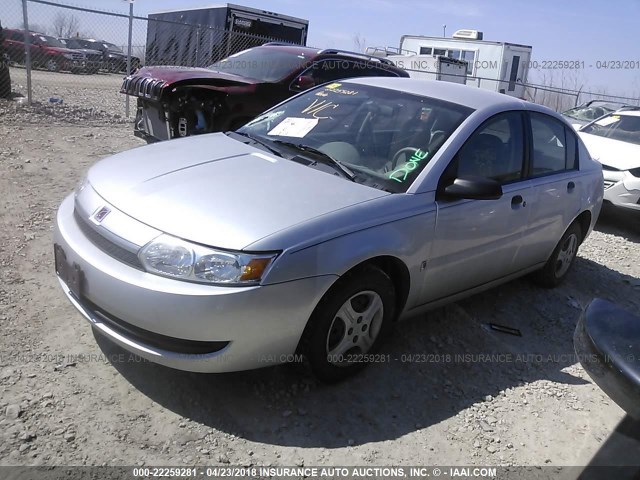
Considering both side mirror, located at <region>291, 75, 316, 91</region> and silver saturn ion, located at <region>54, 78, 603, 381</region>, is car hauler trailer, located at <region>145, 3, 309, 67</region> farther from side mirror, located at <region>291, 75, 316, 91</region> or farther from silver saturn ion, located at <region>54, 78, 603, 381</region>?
silver saturn ion, located at <region>54, 78, 603, 381</region>

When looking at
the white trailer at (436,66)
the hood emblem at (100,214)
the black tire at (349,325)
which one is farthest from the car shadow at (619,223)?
the white trailer at (436,66)

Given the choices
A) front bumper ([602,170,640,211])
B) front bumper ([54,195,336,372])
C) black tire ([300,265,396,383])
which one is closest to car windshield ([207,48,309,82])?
front bumper ([602,170,640,211])

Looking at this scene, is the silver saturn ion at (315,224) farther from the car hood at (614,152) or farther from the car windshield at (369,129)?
the car hood at (614,152)

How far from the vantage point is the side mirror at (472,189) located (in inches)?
129

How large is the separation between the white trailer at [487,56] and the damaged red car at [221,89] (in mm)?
13035

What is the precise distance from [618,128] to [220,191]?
26.6 feet

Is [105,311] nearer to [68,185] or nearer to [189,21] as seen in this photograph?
[68,185]

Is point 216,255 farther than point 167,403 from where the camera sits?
No

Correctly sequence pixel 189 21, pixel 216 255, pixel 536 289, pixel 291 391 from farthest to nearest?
pixel 189 21 < pixel 536 289 < pixel 291 391 < pixel 216 255

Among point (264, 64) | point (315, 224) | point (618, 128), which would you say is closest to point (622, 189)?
point (618, 128)

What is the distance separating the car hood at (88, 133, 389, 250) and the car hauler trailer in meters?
11.2

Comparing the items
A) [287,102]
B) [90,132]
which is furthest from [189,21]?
[287,102]

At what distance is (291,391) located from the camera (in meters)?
3.08

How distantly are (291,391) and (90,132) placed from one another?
292 inches
